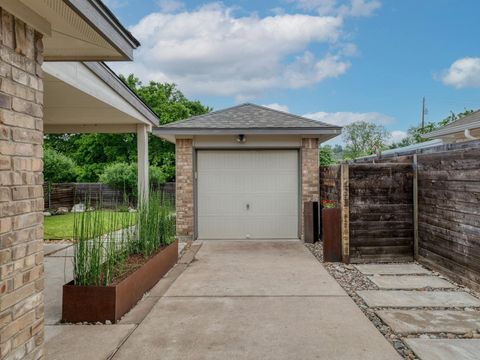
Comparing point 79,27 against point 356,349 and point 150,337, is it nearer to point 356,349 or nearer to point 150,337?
point 150,337

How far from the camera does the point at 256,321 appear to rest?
137 inches

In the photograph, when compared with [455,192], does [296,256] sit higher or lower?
lower

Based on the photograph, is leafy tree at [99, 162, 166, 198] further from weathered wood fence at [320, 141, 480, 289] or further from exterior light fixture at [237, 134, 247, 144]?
weathered wood fence at [320, 141, 480, 289]

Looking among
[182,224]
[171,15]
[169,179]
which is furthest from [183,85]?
[182,224]

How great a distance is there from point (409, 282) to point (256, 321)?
7.83 feet

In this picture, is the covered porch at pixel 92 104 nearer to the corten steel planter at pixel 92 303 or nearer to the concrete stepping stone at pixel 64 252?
the concrete stepping stone at pixel 64 252

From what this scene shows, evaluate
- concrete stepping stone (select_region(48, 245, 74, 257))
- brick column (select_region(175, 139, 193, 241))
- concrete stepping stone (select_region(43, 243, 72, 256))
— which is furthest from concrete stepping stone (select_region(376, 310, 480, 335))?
concrete stepping stone (select_region(43, 243, 72, 256))

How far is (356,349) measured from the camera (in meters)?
2.90

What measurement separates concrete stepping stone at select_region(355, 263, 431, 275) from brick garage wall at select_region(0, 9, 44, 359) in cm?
435

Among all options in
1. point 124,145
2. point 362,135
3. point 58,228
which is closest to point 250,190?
point 58,228

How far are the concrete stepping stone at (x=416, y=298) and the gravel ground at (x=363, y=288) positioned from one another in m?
0.12

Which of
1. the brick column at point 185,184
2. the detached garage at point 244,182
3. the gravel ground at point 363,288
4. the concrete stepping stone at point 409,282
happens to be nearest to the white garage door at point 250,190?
the detached garage at point 244,182

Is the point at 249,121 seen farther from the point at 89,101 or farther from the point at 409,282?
the point at 409,282

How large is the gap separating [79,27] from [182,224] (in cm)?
591
